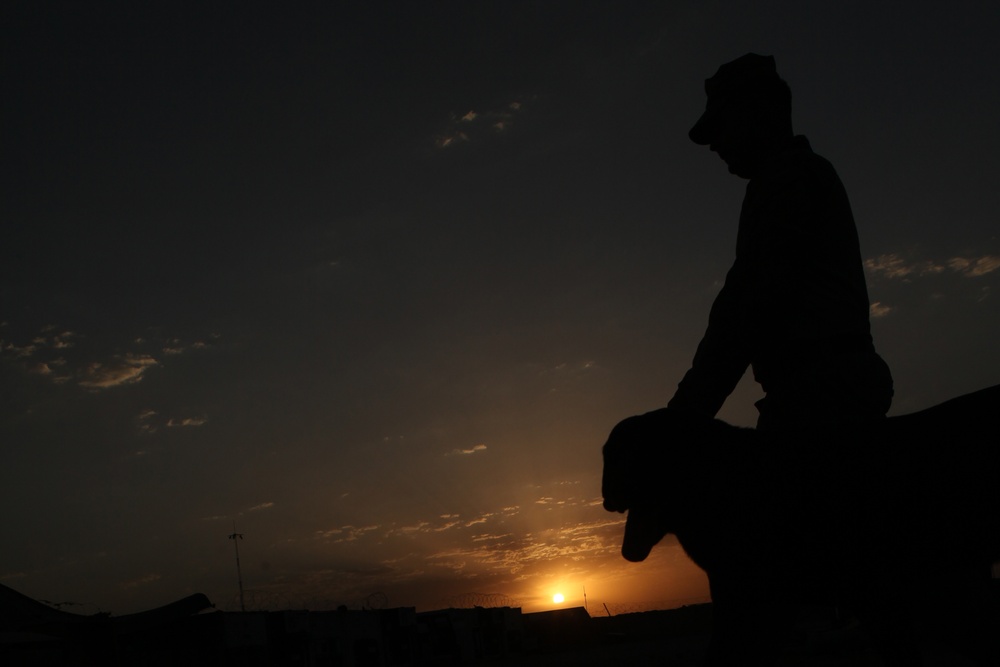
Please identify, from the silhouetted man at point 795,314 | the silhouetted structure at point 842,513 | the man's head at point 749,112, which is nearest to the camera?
the silhouetted structure at point 842,513

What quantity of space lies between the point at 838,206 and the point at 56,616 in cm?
1823

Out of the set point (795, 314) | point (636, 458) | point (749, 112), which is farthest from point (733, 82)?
point (636, 458)

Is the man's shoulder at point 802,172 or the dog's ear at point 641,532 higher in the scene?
the man's shoulder at point 802,172

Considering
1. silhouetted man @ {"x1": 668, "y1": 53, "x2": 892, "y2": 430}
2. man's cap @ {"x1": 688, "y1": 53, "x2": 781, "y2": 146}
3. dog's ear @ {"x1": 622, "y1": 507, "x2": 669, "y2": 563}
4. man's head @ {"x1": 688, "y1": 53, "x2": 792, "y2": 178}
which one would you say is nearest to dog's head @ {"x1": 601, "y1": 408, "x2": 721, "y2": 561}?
dog's ear @ {"x1": 622, "y1": 507, "x2": 669, "y2": 563}

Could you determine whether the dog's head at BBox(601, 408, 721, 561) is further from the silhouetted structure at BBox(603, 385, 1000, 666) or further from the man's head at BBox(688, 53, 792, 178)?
the man's head at BBox(688, 53, 792, 178)

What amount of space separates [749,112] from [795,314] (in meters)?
1.13

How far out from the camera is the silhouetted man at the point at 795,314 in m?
3.10

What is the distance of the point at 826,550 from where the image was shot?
2.20m

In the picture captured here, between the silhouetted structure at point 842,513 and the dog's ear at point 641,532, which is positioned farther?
the dog's ear at point 641,532

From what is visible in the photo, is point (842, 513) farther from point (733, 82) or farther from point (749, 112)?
point (733, 82)

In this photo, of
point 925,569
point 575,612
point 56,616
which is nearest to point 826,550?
point 925,569

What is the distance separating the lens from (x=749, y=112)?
150 inches

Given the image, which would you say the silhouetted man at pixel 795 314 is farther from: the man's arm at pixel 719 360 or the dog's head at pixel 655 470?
the dog's head at pixel 655 470

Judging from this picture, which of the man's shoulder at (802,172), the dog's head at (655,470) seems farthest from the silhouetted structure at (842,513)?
the man's shoulder at (802,172)
